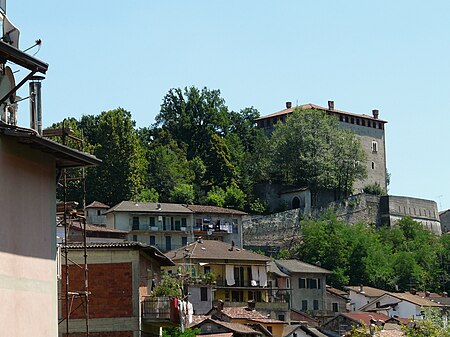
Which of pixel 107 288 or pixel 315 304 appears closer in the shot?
pixel 107 288

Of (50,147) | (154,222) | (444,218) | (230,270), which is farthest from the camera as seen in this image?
(444,218)

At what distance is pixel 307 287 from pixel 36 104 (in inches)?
2936

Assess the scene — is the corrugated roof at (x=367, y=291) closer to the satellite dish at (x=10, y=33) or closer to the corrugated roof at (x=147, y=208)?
the corrugated roof at (x=147, y=208)

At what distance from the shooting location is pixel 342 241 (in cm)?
10431

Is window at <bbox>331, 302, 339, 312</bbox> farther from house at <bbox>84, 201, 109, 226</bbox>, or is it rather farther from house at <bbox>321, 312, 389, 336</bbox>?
house at <bbox>84, 201, 109, 226</bbox>

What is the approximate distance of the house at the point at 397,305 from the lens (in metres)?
88.4

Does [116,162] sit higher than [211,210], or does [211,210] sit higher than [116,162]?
[116,162]

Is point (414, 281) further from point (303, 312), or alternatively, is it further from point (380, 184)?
point (380, 184)

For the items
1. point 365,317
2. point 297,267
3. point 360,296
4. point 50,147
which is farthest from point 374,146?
point 50,147

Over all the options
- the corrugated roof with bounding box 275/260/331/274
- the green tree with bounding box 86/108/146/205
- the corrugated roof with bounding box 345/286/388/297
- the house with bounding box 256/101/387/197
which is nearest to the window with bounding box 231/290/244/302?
the corrugated roof with bounding box 275/260/331/274

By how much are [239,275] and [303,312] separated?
1088 centimetres

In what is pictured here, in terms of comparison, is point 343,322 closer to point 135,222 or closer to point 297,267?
point 297,267

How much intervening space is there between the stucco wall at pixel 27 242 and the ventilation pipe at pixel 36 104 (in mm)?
345

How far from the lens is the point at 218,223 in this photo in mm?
102688
